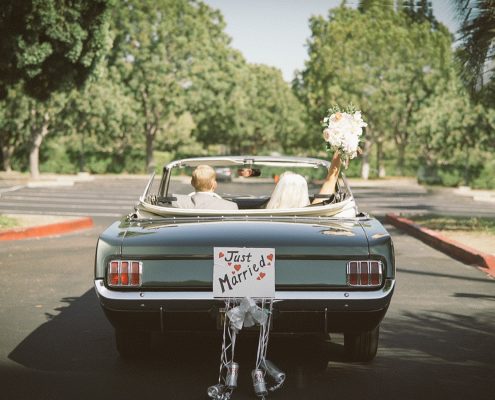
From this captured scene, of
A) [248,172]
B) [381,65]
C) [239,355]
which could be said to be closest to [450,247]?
[248,172]

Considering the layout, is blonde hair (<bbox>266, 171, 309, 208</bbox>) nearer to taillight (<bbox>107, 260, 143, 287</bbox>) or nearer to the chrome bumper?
the chrome bumper

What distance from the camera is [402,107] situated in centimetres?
5803

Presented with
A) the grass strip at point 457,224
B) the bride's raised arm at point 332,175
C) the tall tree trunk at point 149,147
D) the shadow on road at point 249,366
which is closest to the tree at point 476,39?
the grass strip at point 457,224

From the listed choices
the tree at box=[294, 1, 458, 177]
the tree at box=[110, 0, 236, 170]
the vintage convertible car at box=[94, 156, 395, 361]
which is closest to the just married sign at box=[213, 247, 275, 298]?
the vintage convertible car at box=[94, 156, 395, 361]

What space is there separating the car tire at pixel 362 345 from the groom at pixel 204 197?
1.31 meters

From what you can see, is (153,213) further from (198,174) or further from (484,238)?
(484,238)

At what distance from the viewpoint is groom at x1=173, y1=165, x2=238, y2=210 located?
6.36 m

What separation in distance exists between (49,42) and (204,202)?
45.1 ft

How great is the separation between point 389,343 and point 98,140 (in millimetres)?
64853

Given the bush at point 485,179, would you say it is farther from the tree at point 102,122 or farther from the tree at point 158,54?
the tree at point 158,54

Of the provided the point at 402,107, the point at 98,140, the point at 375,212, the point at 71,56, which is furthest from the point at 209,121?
the point at 71,56

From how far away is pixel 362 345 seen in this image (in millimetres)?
5875

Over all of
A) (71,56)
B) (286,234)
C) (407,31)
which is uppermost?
(407,31)

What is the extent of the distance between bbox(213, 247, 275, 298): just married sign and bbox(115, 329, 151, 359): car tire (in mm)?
996
